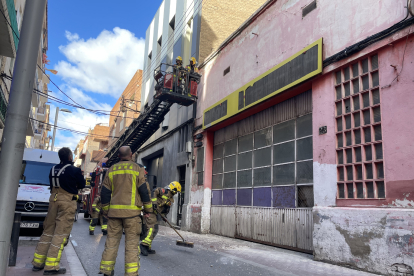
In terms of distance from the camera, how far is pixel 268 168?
1024 centimetres

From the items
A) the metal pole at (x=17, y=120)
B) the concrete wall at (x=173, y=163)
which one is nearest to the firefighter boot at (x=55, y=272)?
the metal pole at (x=17, y=120)

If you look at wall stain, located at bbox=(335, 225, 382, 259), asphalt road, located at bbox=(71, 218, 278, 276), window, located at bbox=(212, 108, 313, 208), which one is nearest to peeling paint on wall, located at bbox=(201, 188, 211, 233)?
window, located at bbox=(212, 108, 313, 208)

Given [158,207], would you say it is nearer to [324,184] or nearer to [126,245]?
[126,245]

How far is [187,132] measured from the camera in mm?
15938

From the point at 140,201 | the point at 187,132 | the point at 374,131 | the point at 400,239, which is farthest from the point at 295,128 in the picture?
the point at 187,132

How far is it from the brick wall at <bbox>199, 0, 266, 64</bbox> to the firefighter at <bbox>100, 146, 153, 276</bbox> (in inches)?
487

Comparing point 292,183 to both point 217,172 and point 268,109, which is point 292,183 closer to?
point 268,109

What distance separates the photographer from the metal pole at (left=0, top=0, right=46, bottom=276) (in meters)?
3.21

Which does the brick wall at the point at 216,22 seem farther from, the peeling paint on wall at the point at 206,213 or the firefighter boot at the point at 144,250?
the firefighter boot at the point at 144,250

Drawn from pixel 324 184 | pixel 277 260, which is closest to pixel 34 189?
pixel 277 260

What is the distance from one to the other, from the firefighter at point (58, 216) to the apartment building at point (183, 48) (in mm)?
8984

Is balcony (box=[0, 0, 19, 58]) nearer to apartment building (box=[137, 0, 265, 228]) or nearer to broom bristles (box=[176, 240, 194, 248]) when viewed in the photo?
apartment building (box=[137, 0, 265, 228])

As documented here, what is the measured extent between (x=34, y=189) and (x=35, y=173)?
1.18m

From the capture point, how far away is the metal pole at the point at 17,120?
10.5 ft
